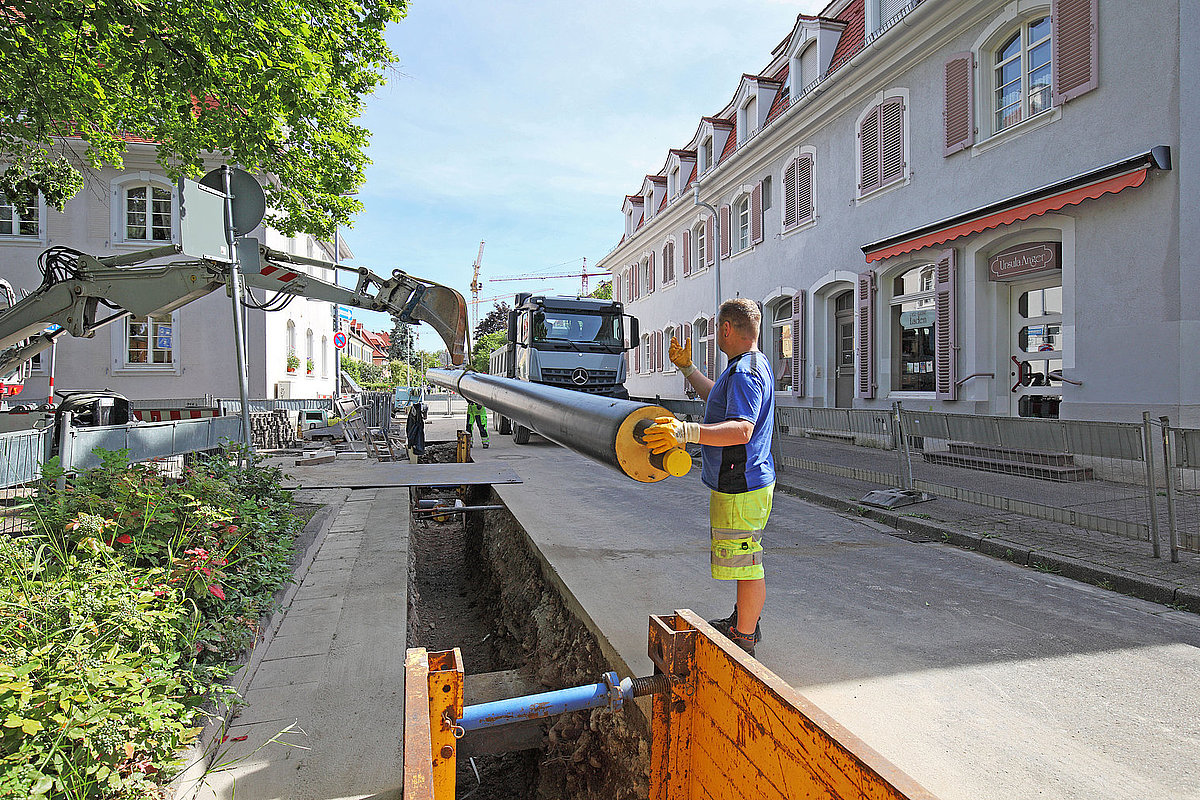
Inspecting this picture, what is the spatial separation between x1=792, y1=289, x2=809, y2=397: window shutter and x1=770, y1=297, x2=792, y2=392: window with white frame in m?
0.27

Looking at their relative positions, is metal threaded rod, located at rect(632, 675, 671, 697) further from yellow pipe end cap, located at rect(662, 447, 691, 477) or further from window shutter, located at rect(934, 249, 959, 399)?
window shutter, located at rect(934, 249, 959, 399)

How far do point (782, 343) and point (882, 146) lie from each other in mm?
5530

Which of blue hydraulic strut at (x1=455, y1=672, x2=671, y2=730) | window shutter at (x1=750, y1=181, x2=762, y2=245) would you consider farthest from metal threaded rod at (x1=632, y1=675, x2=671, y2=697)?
window shutter at (x1=750, y1=181, x2=762, y2=245)

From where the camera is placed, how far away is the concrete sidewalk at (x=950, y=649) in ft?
8.68

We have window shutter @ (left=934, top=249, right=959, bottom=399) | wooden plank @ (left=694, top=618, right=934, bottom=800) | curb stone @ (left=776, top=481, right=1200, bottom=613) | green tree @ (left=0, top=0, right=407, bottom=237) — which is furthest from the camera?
window shutter @ (left=934, top=249, right=959, bottom=399)

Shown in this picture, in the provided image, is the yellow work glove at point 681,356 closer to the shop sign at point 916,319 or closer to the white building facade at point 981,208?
the white building facade at point 981,208

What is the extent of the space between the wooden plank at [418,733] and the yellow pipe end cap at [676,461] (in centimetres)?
84

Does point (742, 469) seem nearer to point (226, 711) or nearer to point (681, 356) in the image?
point (681, 356)

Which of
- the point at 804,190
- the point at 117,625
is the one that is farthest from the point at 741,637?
the point at 804,190

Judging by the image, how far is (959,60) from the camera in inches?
453

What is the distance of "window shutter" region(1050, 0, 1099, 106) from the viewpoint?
9156 millimetres

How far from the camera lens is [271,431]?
1553 centimetres

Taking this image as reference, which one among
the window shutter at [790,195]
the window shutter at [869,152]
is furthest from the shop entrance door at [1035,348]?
the window shutter at [790,195]

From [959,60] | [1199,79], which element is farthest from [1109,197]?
[959,60]
